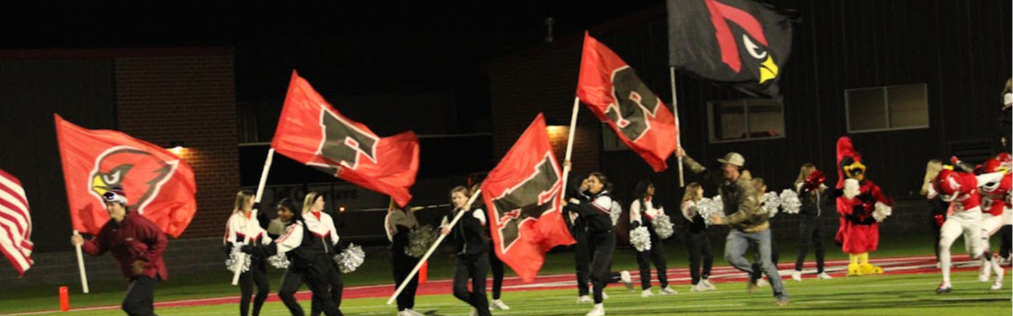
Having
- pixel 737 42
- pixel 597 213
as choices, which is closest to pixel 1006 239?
pixel 737 42

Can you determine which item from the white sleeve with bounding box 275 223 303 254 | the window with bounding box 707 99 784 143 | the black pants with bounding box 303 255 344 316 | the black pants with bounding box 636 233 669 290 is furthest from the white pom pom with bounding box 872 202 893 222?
the window with bounding box 707 99 784 143

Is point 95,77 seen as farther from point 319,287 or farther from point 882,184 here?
point 319,287

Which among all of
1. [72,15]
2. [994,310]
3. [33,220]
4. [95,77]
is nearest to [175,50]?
[95,77]

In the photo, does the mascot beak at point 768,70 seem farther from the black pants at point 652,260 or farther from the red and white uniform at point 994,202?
the black pants at point 652,260

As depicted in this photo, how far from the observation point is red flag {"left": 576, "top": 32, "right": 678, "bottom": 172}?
18922 mm

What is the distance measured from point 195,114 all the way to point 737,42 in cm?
2191

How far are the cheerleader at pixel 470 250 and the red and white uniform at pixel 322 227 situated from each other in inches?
47.5

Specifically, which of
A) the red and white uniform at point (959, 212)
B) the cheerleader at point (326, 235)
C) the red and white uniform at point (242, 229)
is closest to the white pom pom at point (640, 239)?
the red and white uniform at point (959, 212)

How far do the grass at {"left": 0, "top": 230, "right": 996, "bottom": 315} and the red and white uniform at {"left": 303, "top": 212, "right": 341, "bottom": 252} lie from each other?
2.47 meters

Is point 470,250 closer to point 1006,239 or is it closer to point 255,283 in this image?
point 255,283

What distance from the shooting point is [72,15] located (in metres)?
49.2

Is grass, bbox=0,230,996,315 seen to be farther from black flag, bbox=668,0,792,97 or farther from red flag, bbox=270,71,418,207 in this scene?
black flag, bbox=668,0,792,97

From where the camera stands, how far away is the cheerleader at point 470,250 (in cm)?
1703

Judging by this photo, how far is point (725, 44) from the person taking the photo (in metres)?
19.1
